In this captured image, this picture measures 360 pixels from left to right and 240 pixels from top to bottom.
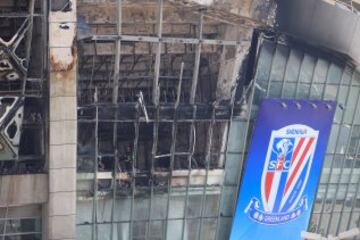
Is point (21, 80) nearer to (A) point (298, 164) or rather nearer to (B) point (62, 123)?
(B) point (62, 123)

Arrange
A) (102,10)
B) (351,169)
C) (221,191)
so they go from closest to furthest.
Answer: (102,10) < (221,191) < (351,169)

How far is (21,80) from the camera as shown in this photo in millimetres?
14469

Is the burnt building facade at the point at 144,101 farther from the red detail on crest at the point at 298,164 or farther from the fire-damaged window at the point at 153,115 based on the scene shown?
the red detail on crest at the point at 298,164

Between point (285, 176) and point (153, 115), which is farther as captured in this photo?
point (285, 176)

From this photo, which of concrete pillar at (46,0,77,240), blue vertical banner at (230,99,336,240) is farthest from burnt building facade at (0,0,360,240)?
blue vertical banner at (230,99,336,240)

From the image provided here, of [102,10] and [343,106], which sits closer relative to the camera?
[102,10]

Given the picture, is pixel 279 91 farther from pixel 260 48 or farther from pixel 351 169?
pixel 351 169

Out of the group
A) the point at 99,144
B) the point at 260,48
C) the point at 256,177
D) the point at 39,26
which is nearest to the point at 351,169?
the point at 256,177

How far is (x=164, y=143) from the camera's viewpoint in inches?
669

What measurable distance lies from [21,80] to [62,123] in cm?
144

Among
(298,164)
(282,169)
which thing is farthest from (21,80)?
(298,164)

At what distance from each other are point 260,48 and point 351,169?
5.37 m

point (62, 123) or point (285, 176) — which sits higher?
point (62, 123)

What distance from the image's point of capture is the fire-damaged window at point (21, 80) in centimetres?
1407
